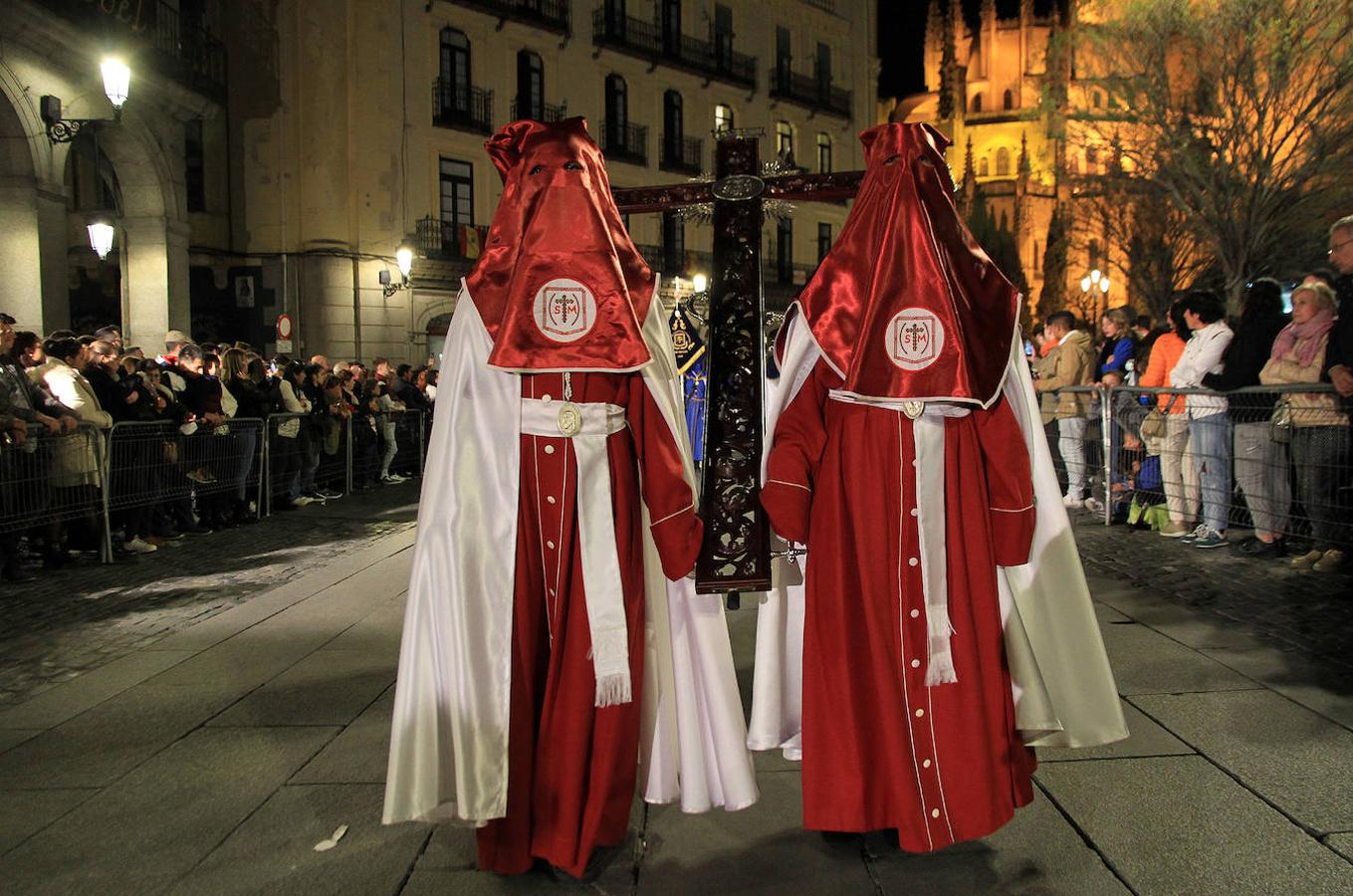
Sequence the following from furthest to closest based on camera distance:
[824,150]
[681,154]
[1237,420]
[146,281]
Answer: [824,150] < [681,154] < [146,281] < [1237,420]

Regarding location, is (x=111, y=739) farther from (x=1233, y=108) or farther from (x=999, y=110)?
(x=999, y=110)

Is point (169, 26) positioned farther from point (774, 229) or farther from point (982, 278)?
point (774, 229)

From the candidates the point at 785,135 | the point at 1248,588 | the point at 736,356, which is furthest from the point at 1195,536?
the point at 785,135

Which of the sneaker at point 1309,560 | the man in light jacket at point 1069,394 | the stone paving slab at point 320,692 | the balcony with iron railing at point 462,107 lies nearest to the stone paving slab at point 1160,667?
the sneaker at point 1309,560

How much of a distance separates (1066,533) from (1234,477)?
17.4 ft

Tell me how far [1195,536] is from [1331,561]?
1383 millimetres

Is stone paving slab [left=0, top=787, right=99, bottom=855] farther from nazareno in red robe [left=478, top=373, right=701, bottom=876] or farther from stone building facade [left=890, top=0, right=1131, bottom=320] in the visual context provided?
stone building facade [left=890, top=0, right=1131, bottom=320]

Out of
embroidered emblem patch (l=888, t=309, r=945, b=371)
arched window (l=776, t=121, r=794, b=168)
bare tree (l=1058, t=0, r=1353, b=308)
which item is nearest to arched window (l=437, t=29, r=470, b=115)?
arched window (l=776, t=121, r=794, b=168)

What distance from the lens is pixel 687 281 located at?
30.0 meters

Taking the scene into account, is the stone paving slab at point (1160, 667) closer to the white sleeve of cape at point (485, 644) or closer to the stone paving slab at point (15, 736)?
the white sleeve of cape at point (485, 644)

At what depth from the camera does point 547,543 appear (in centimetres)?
301

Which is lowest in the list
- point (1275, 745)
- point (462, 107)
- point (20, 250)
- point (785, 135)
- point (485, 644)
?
point (1275, 745)

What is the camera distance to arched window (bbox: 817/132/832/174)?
3947cm

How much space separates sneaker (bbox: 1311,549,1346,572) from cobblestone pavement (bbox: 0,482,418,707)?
7339 mm
